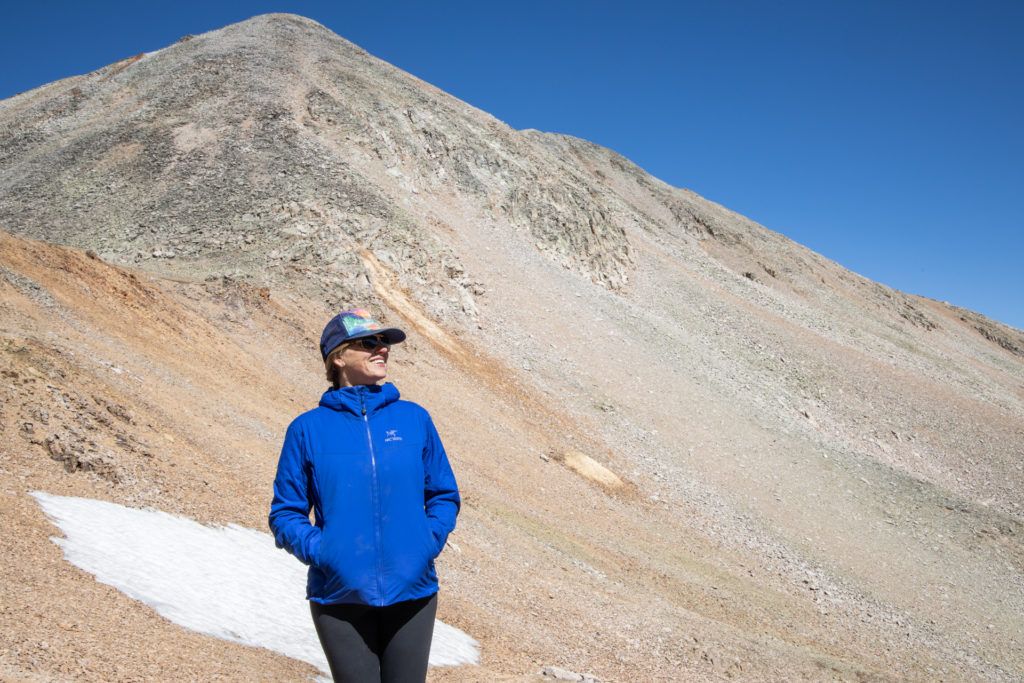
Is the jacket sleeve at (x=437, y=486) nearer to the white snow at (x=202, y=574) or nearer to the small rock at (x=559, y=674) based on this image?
the white snow at (x=202, y=574)

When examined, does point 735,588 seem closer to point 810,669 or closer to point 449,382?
point 810,669

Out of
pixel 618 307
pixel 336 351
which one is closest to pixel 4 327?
pixel 336 351

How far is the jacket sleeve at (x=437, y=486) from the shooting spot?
409 centimetres

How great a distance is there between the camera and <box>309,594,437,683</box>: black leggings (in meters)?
3.67

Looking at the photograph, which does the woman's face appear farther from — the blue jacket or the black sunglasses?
the blue jacket

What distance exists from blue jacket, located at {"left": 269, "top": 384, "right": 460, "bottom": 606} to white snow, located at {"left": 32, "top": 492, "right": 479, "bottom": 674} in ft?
12.2

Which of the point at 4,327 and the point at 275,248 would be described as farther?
the point at 275,248

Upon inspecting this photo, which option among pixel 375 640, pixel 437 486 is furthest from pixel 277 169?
pixel 375 640

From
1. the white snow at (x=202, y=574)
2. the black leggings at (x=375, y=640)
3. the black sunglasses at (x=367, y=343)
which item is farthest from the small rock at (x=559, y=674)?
the black sunglasses at (x=367, y=343)

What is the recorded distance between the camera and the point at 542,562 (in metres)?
14.3

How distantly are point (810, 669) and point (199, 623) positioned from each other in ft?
36.5

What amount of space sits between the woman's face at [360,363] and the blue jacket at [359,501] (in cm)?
17

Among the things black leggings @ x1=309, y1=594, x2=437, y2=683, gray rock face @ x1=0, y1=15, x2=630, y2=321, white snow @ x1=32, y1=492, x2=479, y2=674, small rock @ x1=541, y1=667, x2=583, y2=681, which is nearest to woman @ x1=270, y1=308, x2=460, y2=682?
black leggings @ x1=309, y1=594, x2=437, y2=683

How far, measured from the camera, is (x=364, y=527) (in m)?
3.75
